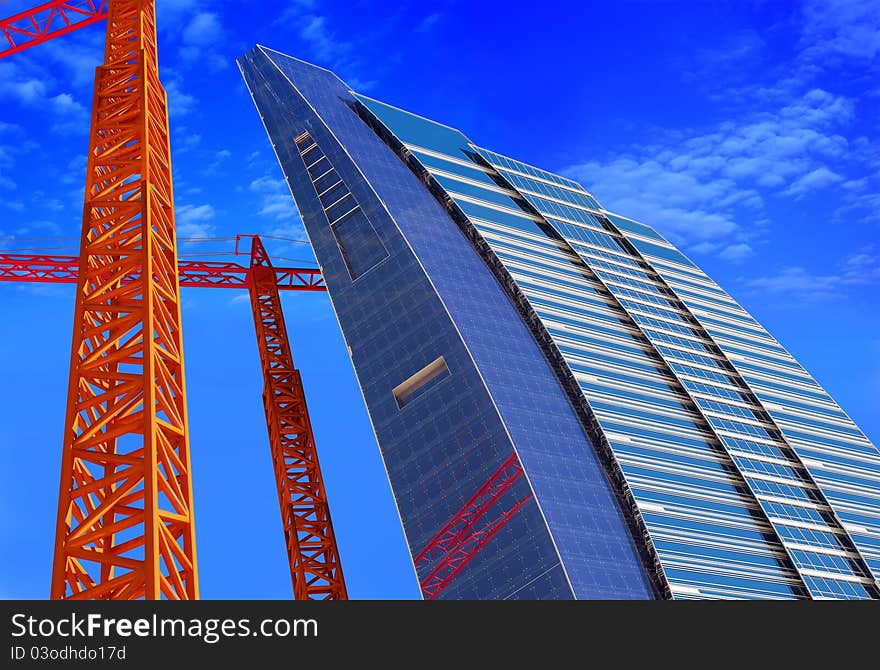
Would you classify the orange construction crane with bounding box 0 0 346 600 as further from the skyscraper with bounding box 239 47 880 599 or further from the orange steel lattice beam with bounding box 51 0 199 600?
the skyscraper with bounding box 239 47 880 599

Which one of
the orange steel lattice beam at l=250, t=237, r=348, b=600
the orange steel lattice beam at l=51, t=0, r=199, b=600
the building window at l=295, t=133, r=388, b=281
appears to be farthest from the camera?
the building window at l=295, t=133, r=388, b=281

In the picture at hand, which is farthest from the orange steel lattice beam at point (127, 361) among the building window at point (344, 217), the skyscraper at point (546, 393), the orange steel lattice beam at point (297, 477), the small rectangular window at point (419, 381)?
the building window at point (344, 217)

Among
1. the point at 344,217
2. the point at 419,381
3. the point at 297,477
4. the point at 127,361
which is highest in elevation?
the point at 344,217

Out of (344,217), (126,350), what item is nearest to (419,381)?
(344,217)

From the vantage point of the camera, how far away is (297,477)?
8625 cm

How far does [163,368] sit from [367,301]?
82114mm

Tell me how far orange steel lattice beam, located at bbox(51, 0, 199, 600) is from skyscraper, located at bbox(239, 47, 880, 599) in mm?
58304

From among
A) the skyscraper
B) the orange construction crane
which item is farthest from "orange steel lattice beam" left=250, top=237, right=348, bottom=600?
the orange construction crane

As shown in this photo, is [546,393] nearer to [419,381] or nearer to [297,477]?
[419,381]

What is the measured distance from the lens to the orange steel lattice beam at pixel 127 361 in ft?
112

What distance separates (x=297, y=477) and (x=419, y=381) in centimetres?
2848

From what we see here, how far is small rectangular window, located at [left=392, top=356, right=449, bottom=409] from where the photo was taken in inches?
4380
